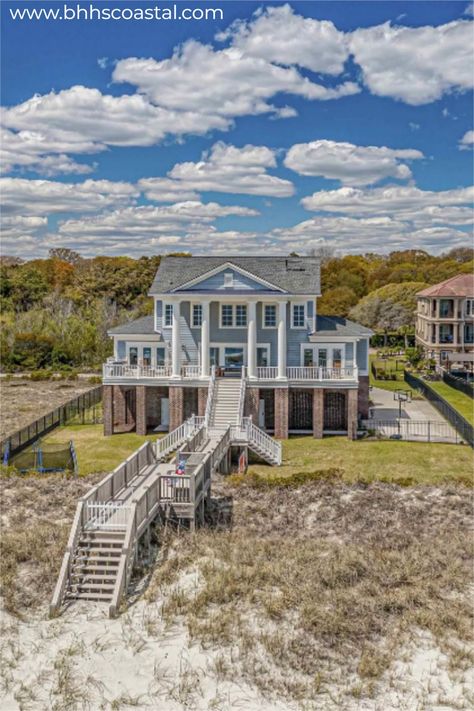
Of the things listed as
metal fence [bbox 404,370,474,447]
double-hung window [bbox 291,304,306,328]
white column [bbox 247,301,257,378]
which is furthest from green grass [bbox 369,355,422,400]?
white column [bbox 247,301,257,378]

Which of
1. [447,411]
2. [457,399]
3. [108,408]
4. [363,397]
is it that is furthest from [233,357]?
[457,399]

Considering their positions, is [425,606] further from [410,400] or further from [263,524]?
[410,400]

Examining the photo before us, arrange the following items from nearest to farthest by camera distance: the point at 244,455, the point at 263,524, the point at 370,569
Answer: the point at 370,569 < the point at 263,524 < the point at 244,455

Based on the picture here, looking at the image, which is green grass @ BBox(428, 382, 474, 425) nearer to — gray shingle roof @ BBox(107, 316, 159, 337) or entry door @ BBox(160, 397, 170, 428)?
entry door @ BBox(160, 397, 170, 428)

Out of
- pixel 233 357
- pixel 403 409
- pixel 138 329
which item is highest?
pixel 138 329

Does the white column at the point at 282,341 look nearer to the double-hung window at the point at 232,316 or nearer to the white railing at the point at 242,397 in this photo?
the white railing at the point at 242,397

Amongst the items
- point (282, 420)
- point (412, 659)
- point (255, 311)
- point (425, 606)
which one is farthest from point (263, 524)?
point (255, 311)

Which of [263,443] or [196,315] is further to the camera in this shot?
[196,315]

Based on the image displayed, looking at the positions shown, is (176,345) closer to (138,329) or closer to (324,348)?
(138,329)
